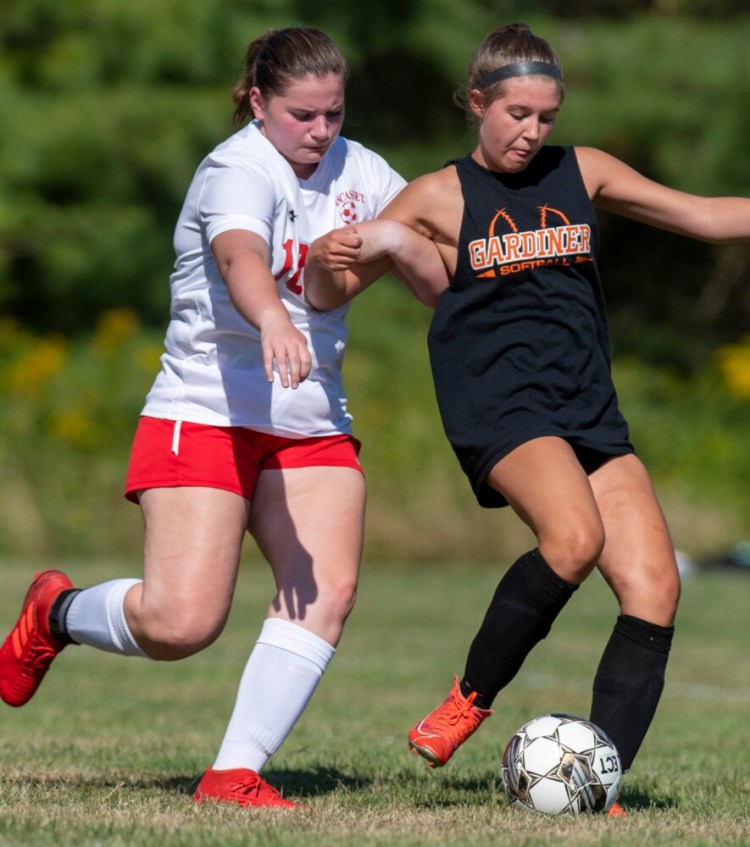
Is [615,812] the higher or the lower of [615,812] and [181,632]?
the lower

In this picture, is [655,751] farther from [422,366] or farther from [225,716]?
[422,366]

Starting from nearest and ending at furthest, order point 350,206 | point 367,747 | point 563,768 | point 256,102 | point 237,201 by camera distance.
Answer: point 563,768
point 237,201
point 256,102
point 350,206
point 367,747

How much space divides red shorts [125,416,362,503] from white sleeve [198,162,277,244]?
56 cm

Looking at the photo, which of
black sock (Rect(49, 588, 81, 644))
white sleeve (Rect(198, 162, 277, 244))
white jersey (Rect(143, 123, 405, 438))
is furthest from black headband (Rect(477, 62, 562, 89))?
black sock (Rect(49, 588, 81, 644))

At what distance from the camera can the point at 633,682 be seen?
4453 mm

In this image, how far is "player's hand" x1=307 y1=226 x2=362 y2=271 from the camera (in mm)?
4320

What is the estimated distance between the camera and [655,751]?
249 inches

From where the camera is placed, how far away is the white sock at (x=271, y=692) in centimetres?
447

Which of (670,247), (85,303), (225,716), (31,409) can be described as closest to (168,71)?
(85,303)

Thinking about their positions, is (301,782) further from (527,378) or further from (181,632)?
(527,378)

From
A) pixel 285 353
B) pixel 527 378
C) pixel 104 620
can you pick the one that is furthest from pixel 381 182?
pixel 104 620

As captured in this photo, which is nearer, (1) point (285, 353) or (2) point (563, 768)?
(1) point (285, 353)

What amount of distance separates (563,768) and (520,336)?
1161 millimetres

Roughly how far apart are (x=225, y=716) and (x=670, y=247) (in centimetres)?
1966
